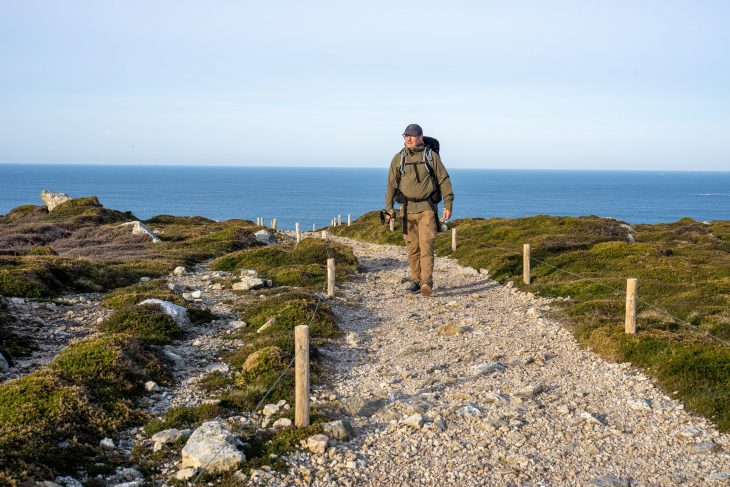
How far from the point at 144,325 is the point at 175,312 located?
1.08 meters

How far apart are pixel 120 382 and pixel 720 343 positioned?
1105 centimetres

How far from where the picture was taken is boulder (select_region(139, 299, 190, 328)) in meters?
14.1

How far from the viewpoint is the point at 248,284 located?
19.5 metres

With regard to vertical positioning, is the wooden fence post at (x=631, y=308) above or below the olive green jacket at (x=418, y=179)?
below

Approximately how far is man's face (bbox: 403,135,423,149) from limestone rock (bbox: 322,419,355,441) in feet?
30.4

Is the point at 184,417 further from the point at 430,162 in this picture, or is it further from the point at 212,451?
the point at 430,162

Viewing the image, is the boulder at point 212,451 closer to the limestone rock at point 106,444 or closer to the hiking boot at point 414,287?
the limestone rock at point 106,444

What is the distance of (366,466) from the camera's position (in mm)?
7340

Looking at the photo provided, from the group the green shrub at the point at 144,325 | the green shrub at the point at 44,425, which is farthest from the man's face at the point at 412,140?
the green shrub at the point at 44,425

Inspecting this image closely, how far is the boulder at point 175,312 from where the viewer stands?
14.1 meters

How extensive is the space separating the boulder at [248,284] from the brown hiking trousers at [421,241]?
4.92m

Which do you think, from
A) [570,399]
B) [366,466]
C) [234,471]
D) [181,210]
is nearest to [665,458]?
[570,399]

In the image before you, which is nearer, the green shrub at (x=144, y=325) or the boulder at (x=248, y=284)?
the green shrub at (x=144, y=325)

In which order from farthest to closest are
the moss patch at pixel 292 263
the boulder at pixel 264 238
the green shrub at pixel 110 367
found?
1. the boulder at pixel 264 238
2. the moss patch at pixel 292 263
3. the green shrub at pixel 110 367
